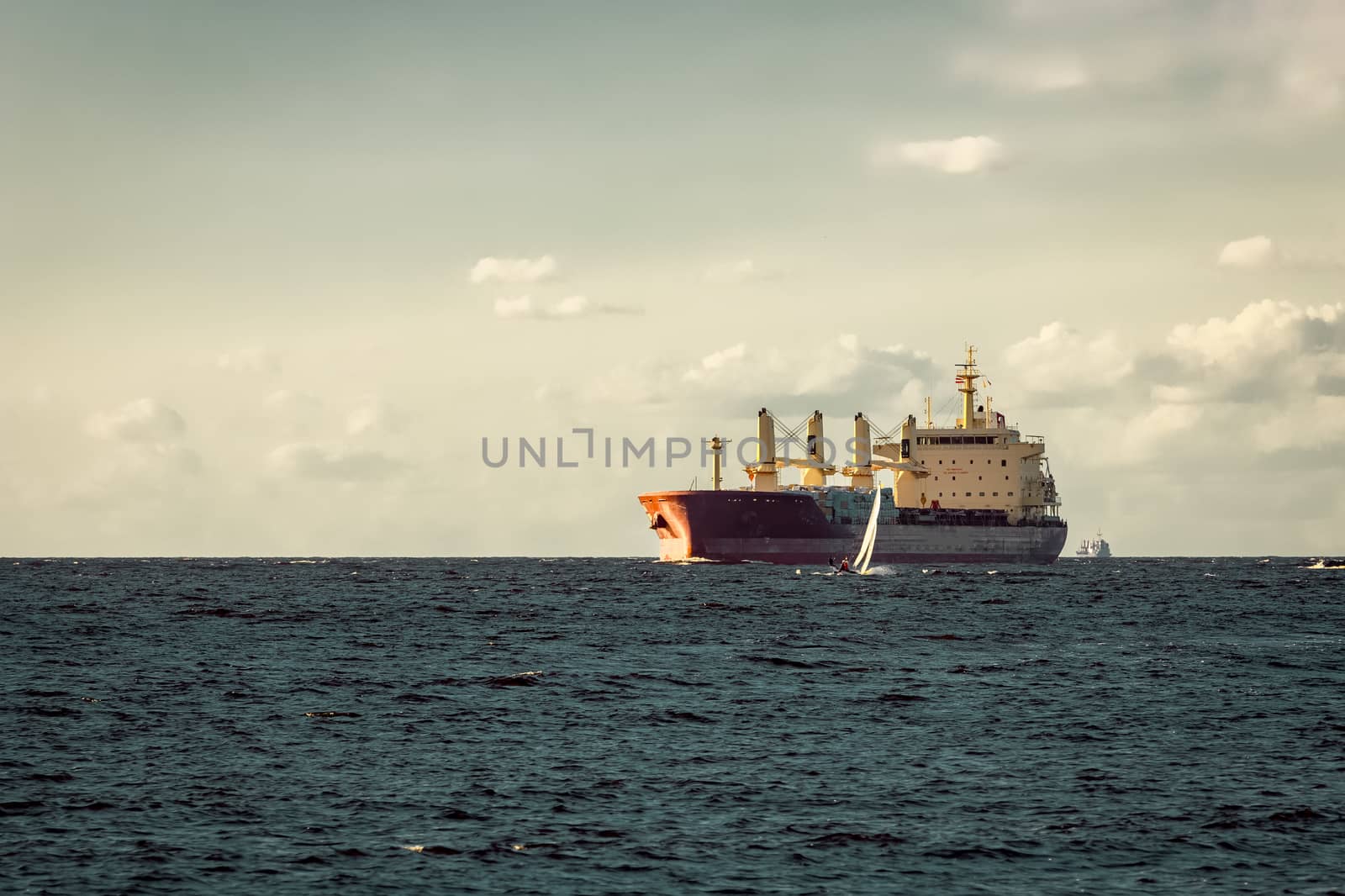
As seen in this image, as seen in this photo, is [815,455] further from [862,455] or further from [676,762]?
[676,762]

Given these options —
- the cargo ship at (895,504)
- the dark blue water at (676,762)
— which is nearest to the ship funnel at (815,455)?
the cargo ship at (895,504)

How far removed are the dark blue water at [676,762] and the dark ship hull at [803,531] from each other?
59.4 m

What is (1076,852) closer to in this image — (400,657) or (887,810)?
(887,810)

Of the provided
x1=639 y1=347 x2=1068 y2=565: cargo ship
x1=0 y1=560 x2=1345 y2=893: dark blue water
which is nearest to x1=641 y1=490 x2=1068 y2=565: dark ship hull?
x1=639 y1=347 x2=1068 y2=565: cargo ship

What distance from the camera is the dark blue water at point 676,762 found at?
17047mm

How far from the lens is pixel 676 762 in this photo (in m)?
23.8

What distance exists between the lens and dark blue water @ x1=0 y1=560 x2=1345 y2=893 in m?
17.0

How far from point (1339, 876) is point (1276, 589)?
87.6m

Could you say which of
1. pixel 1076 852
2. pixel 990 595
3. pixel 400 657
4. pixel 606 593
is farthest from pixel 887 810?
pixel 606 593

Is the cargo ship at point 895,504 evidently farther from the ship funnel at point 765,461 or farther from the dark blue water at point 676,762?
the dark blue water at point 676,762

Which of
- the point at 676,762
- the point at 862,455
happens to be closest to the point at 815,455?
the point at 862,455

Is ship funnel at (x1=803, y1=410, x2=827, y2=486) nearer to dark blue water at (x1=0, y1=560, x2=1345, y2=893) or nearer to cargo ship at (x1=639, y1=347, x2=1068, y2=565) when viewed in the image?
cargo ship at (x1=639, y1=347, x2=1068, y2=565)

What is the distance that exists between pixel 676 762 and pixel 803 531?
91.9 meters

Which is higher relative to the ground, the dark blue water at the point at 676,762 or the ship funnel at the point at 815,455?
the ship funnel at the point at 815,455
